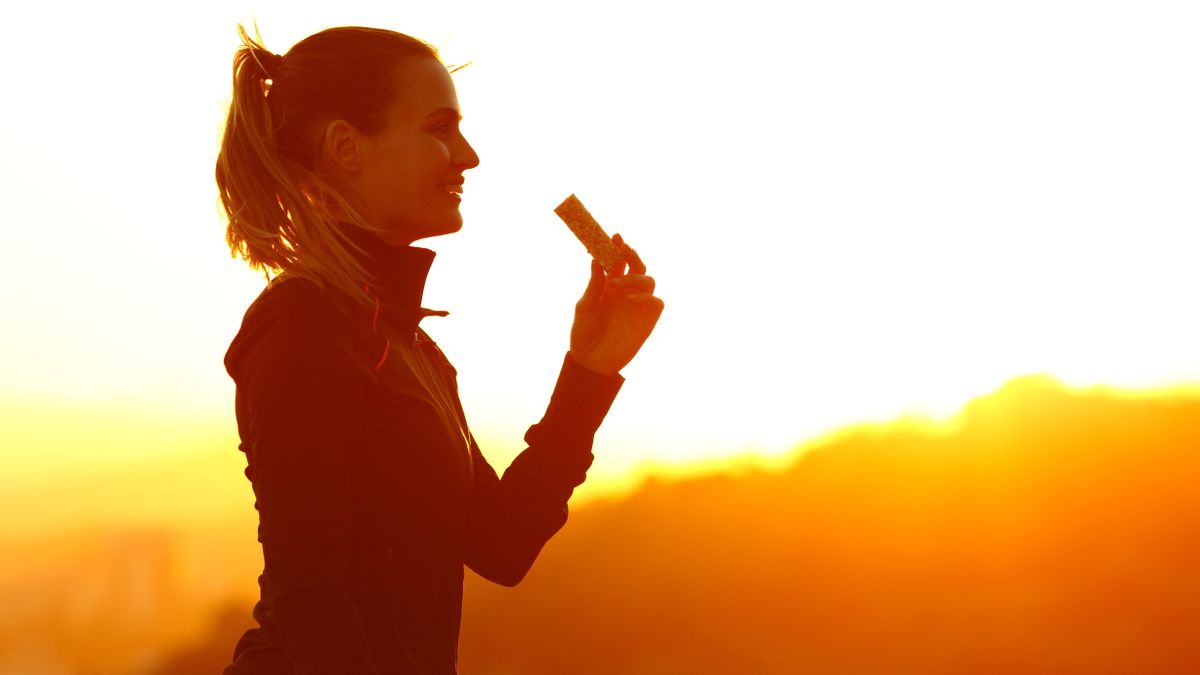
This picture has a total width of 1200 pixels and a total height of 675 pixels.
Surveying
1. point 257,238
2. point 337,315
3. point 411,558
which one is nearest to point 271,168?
point 257,238

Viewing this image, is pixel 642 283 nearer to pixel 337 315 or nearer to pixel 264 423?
pixel 337 315

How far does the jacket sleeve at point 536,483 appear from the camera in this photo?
3.60 m

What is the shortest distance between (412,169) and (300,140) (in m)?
0.32

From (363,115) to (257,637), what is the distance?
1.38 m

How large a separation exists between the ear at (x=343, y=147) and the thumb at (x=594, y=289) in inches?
33.9

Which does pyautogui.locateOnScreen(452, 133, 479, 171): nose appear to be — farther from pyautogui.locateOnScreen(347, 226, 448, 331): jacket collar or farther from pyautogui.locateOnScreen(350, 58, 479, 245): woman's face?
pyautogui.locateOnScreen(347, 226, 448, 331): jacket collar

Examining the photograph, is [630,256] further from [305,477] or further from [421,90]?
[305,477]

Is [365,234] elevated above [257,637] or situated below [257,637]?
above

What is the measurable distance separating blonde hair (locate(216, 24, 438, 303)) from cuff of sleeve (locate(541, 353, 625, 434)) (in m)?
0.72

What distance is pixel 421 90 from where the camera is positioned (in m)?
3.54

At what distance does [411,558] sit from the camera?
124 inches

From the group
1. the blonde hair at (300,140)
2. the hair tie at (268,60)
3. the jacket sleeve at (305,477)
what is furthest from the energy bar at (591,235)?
Result: the jacket sleeve at (305,477)

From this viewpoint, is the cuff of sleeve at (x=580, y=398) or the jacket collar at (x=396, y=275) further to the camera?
the cuff of sleeve at (x=580, y=398)

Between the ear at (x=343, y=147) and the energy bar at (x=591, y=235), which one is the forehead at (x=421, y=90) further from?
the energy bar at (x=591, y=235)
